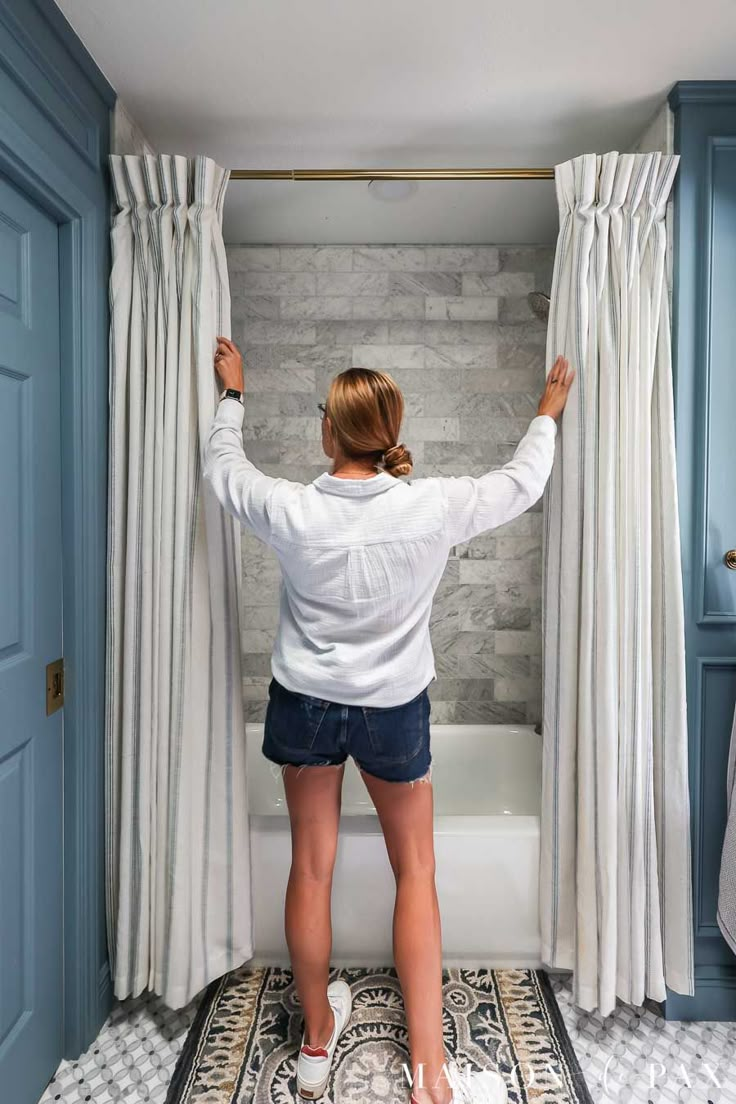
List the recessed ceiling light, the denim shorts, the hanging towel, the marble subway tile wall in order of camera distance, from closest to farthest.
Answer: the denim shorts < the hanging towel < the recessed ceiling light < the marble subway tile wall

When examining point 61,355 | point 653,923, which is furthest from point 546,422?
point 653,923

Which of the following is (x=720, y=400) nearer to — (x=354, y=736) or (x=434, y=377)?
(x=434, y=377)

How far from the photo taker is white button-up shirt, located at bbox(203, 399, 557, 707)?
1.38m

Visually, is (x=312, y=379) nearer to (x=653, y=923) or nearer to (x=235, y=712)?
(x=235, y=712)

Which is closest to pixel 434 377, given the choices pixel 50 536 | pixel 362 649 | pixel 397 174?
pixel 397 174

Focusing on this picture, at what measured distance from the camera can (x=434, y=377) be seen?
260 centimetres

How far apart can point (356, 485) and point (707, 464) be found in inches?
38.2

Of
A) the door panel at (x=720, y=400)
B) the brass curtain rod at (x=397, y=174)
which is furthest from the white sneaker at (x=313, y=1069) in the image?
the brass curtain rod at (x=397, y=174)

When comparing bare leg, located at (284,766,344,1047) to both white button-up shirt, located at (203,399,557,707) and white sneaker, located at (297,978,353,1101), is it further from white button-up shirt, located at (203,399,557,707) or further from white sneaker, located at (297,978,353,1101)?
white button-up shirt, located at (203,399,557,707)

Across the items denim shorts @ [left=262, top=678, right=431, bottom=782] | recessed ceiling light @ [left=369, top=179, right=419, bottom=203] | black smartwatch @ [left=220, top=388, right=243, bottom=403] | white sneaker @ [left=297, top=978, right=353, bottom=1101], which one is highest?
recessed ceiling light @ [left=369, top=179, right=419, bottom=203]

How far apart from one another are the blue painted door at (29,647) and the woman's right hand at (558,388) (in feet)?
3.96

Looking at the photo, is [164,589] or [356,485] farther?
[164,589]

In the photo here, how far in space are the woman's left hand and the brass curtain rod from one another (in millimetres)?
471

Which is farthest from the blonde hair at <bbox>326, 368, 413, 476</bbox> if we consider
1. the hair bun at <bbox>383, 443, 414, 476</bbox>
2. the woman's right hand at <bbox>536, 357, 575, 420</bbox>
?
the woman's right hand at <bbox>536, 357, 575, 420</bbox>
